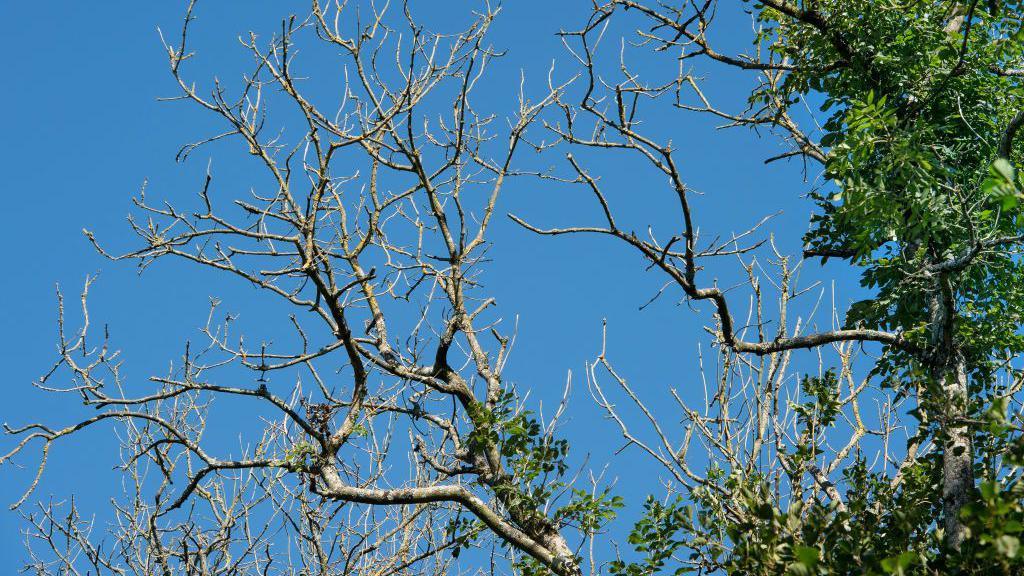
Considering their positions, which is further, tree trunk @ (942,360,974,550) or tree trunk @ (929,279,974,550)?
tree trunk @ (942,360,974,550)

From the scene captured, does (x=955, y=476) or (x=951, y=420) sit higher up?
(x=955, y=476)

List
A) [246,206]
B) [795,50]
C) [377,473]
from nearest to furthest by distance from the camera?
1. [246,206]
2. [795,50]
3. [377,473]

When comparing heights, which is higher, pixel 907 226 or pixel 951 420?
pixel 907 226

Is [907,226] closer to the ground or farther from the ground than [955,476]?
farther from the ground

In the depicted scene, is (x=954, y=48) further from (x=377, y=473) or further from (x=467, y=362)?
(x=377, y=473)

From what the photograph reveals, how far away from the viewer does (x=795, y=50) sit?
7703 millimetres

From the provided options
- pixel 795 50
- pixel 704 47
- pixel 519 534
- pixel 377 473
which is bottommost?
pixel 519 534

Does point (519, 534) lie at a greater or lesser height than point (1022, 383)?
lesser

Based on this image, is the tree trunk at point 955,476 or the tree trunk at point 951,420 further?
the tree trunk at point 955,476

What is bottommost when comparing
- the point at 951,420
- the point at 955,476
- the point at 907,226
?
the point at 951,420

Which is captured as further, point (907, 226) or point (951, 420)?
point (907, 226)

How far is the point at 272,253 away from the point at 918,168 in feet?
13.1

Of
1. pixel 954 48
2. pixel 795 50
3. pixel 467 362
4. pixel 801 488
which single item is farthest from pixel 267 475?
pixel 954 48

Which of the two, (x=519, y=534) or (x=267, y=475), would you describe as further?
(x=267, y=475)
